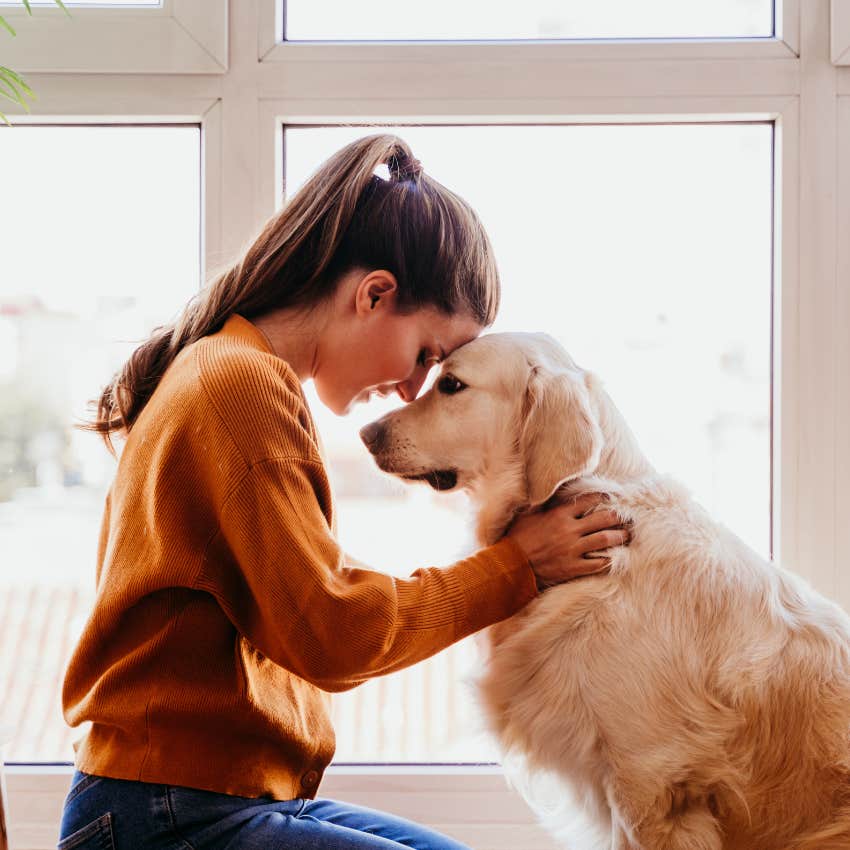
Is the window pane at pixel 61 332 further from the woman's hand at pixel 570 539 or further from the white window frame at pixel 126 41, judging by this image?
the woman's hand at pixel 570 539

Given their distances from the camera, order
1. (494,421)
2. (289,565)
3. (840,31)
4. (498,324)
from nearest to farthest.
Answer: (289,565)
(494,421)
(840,31)
(498,324)

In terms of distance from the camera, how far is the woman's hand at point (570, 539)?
3.99ft

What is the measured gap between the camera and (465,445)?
54.0 inches

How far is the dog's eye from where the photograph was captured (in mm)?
1375

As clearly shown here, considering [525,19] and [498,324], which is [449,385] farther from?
[525,19]

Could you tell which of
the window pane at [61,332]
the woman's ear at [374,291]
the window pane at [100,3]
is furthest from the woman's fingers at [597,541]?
the window pane at [100,3]

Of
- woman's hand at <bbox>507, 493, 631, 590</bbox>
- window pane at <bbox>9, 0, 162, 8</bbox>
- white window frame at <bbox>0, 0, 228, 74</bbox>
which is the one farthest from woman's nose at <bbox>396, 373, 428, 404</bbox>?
window pane at <bbox>9, 0, 162, 8</bbox>

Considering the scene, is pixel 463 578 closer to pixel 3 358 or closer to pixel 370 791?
pixel 370 791

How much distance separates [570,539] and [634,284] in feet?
2.85

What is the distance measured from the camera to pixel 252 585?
1002mm

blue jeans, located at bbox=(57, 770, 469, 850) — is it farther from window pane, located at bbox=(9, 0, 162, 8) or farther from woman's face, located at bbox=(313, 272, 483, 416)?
window pane, located at bbox=(9, 0, 162, 8)

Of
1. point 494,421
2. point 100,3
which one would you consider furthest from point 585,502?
point 100,3

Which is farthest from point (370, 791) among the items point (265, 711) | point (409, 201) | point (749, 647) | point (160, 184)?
point (160, 184)

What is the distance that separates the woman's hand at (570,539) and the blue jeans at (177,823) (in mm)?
425
